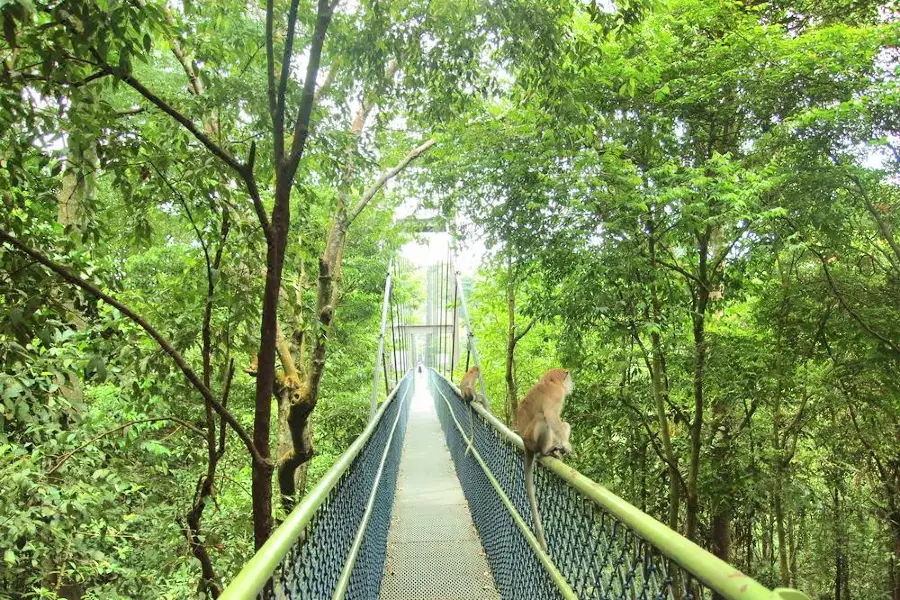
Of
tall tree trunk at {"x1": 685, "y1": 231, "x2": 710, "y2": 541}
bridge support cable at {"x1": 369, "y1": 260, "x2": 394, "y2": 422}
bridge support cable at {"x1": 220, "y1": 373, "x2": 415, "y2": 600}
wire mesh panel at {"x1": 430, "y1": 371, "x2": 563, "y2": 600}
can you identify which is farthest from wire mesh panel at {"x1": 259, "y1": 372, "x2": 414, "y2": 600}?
tall tree trunk at {"x1": 685, "y1": 231, "x2": 710, "y2": 541}

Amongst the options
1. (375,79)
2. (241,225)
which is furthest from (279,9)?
(241,225)

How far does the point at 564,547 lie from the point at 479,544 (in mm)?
2040

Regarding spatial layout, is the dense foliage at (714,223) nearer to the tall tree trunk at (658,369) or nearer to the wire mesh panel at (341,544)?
the tall tree trunk at (658,369)

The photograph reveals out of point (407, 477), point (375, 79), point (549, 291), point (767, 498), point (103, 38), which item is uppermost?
point (375, 79)

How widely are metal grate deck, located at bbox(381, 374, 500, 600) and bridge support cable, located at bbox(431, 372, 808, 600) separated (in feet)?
0.53

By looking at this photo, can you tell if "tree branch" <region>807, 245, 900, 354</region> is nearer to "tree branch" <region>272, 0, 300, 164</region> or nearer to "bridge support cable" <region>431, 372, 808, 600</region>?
"bridge support cable" <region>431, 372, 808, 600</region>

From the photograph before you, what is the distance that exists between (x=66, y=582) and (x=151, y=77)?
174 inches

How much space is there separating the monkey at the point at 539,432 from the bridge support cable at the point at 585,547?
60mm

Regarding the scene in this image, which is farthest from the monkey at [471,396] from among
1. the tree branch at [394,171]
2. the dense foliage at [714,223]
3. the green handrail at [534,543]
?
the tree branch at [394,171]

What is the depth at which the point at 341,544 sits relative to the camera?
1.98 m

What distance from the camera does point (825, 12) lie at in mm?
5680

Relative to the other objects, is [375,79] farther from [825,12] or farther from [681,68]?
[825,12]

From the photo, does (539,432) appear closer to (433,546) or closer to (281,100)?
(281,100)

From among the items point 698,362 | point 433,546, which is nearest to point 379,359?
point 698,362
